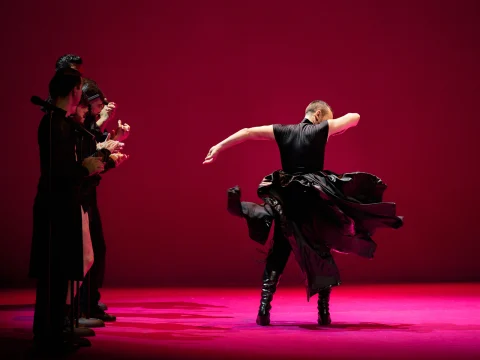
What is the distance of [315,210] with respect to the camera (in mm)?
4055

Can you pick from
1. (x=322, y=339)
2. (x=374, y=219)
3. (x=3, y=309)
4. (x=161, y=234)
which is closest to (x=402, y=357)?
(x=322, y=339)

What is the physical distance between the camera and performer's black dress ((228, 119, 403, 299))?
4.00m

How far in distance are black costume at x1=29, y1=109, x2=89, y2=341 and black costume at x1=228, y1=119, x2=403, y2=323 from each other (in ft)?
3.67

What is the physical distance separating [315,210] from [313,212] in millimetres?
15

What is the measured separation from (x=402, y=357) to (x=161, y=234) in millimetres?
4258

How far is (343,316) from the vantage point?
4465 millimetres

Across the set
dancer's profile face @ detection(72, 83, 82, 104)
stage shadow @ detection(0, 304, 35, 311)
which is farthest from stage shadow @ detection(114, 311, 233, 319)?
dancer's profile face @ detection(72, 83, 82, 104)

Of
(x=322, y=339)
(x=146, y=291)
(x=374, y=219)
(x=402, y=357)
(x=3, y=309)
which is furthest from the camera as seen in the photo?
(x=146, y=291)

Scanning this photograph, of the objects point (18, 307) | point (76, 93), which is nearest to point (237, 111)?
point (18, 307)

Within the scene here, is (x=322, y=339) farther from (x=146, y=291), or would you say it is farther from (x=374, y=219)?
(x=146, y=291)

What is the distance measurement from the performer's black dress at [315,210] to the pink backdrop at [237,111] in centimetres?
276

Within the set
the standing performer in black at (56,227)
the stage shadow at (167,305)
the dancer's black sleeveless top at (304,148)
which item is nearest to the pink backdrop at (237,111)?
the stage shadow at (167,305)

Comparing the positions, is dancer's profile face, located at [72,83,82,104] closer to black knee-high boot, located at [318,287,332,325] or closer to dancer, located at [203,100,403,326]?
dancer, located at [203,100,403,326]

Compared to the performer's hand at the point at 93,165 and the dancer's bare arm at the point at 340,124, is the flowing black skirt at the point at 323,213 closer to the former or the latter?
the dancer's bare arm at the point at 340,124
